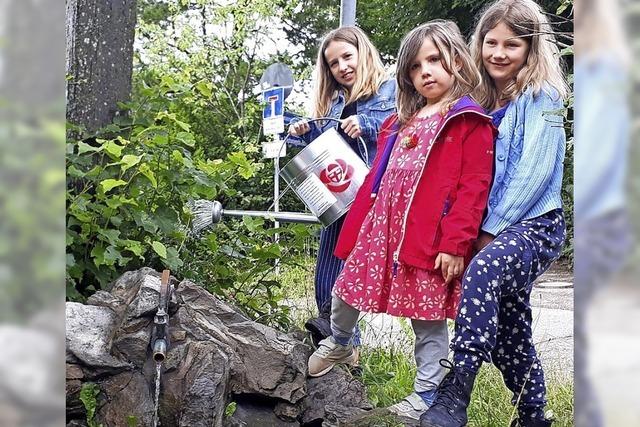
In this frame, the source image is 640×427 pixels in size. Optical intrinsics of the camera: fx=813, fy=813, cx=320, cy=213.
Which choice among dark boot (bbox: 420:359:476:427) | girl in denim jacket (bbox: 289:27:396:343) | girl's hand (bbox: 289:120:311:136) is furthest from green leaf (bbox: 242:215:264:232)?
dark boot (bbox: 420:359:476:427)

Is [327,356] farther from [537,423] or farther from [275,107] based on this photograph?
[275,107]

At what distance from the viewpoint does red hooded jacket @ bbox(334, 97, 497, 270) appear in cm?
220

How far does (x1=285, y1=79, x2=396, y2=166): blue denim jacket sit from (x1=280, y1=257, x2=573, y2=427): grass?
2.72 ft

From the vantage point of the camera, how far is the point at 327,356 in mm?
2707

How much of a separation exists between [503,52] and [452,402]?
103 centimetres

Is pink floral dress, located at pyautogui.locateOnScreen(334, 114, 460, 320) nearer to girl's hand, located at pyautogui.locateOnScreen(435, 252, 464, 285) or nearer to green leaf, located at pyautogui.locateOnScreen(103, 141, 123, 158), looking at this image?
girl's hand, located at pyautogui.locateOnScreen(435, 252, 464, 285)

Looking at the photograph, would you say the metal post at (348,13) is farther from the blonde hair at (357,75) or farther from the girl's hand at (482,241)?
the girl's hand at (482,241)

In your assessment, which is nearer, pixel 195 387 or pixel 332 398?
pixel 195 387

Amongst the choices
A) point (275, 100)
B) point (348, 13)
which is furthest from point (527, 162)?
point (275, 100)

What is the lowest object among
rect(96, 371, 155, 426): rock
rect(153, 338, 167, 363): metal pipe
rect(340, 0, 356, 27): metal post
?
rect(96, 371, 155, 426): rock

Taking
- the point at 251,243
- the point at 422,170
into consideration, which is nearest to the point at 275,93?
the point at 251,243
